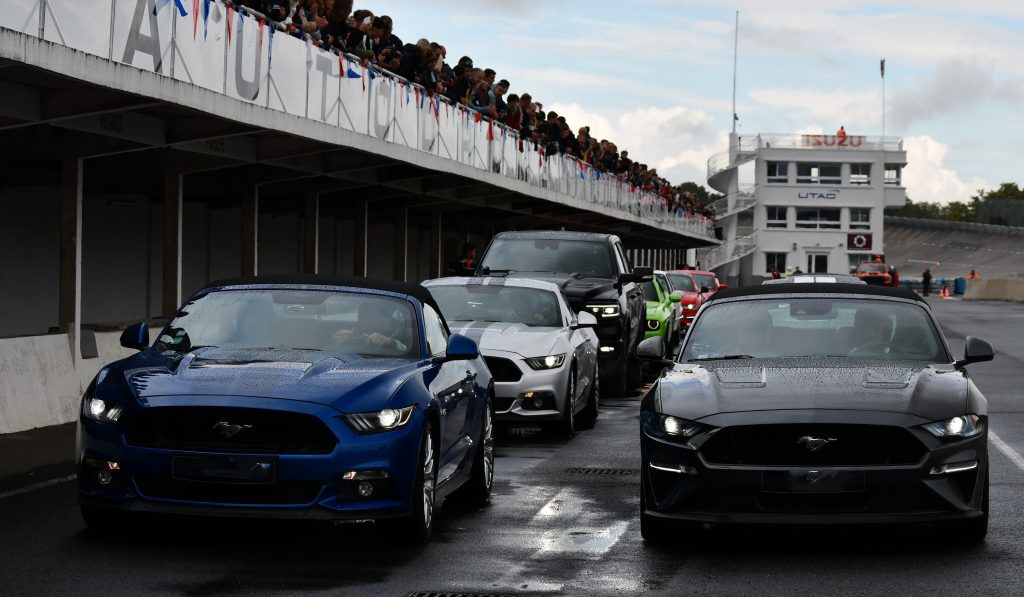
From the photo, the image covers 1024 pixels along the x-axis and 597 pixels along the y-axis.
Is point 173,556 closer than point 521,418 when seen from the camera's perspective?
Yes

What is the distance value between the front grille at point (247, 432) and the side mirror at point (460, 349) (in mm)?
1525

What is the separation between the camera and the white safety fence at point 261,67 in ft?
44.7

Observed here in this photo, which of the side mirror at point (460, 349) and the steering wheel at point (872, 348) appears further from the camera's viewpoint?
the steering wheel at point (872, 348)

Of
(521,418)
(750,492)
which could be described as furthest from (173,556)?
(521,418)

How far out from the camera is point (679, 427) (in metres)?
8.23

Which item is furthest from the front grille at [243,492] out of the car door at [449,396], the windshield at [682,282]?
the windshield at [682,282]

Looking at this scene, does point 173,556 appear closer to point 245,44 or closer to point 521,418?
point 521,418

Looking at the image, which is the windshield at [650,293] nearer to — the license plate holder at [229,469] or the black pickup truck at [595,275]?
the black pickup truck at [595,275]

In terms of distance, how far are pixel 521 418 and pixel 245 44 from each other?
601 centimetres

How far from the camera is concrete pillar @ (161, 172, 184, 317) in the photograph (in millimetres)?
20188

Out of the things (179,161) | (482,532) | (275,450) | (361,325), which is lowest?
(482,532)

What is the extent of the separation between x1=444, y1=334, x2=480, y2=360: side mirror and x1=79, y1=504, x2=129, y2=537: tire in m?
2.08

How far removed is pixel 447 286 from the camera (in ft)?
52.0

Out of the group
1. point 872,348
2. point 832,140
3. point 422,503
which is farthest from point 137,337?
Answer: point 832,140
